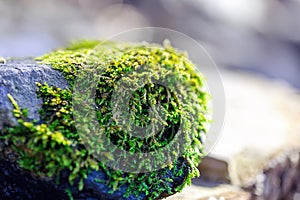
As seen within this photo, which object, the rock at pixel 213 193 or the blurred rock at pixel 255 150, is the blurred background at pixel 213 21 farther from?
the rock at pixel 213 193

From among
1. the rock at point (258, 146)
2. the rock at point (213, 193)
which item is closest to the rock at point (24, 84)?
the rock at point (213, 193)

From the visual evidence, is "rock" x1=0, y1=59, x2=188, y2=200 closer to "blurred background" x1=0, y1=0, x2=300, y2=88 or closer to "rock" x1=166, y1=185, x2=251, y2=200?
"rock" x1=166, y1=185, x2=251, y2=200

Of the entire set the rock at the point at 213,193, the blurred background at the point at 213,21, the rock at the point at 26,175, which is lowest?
the rock at the point at 213,193

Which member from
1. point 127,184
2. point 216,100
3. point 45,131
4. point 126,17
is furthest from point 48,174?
point 126,17

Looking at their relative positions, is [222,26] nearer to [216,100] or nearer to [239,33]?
[239,33]

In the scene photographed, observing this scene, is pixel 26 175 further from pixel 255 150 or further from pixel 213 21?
pixel 213 21

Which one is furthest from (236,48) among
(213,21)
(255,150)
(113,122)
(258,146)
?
(113,122)
